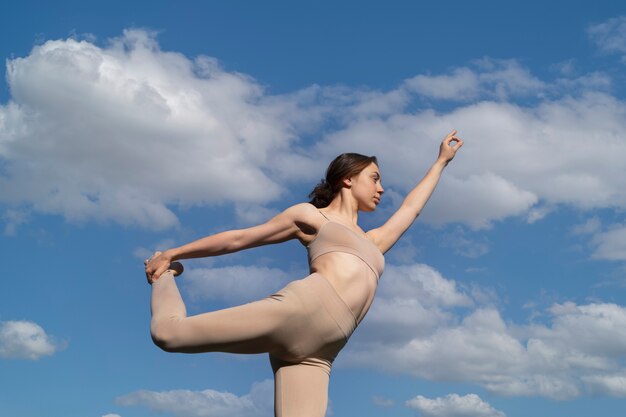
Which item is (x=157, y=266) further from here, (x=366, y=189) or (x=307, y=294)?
(x=366, y=189)

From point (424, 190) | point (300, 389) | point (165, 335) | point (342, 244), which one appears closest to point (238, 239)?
point (342, 244)

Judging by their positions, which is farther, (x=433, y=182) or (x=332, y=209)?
(x=433, y=182)

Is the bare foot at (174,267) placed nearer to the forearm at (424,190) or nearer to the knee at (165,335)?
the knee at (165,335)

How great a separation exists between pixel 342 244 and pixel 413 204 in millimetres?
1431

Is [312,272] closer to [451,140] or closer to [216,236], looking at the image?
[216,236]

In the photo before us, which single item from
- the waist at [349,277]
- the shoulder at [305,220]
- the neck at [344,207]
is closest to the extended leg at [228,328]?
the waist at [349,277]

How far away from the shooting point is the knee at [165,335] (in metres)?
5.84

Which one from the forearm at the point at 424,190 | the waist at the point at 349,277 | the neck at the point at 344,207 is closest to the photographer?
the waist at the point at 349,277

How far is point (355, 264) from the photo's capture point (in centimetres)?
662

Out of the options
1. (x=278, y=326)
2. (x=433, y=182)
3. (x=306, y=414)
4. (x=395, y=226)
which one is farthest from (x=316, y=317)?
(x=433, y=182)

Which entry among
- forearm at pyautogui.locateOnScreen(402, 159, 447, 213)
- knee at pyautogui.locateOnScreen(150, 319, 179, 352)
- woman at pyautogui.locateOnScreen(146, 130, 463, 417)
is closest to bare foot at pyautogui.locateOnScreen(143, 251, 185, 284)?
woman at pyautogui.locateOnScreen(146, 130, 463, 417)

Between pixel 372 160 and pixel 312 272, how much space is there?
57.8 inches

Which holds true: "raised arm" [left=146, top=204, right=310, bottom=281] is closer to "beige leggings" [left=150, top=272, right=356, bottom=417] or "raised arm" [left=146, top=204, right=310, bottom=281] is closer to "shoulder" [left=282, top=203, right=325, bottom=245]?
"shoulder" [left=282, top=203, right=325, bottom=245]

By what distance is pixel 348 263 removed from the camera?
6.59 m
